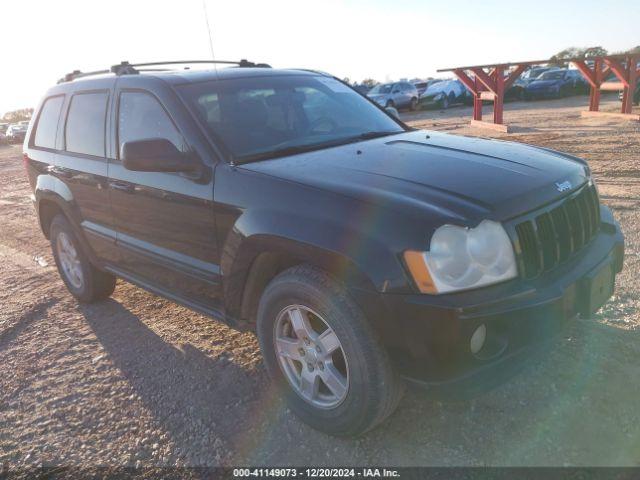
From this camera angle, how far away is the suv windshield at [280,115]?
3.14 meters

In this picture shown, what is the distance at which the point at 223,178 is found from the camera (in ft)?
9.39

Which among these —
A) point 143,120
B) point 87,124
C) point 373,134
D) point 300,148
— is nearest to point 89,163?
point 87,124

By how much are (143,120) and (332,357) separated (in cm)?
202

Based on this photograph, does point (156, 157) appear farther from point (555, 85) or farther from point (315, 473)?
point (555, 85)

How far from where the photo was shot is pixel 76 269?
4738 millimetres

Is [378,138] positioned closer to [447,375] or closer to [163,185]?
[163,185]

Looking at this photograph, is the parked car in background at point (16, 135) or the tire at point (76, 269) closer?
the tire at point (76, 269)

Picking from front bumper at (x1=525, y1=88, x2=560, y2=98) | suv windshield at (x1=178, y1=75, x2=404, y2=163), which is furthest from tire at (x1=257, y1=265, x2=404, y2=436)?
front bumper at (x1=525, y1=88, x2=560, y2=98)

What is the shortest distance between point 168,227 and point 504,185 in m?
1.95

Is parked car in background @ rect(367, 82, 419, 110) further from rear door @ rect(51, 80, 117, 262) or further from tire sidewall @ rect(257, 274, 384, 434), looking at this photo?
tire sidewall @ rect(257, 274, 384, 434)

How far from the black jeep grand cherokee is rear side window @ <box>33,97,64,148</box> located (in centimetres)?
68

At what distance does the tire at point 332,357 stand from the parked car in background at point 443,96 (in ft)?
85.5

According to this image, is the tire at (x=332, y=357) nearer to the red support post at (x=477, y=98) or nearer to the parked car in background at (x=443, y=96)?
the red support post at (x=477, y=98)

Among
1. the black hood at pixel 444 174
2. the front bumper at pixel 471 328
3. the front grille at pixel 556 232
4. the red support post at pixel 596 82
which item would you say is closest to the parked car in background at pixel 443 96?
the red support post at pixel 596 82
